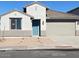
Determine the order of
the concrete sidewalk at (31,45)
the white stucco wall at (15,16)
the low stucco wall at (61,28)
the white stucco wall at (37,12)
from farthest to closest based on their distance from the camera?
the low stucco wall at (61,28) < the white stucco wall at (37,12) < the white stucco wall at (15,16) < the concrete sidewalk at (31,45)

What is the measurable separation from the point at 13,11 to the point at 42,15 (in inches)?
149

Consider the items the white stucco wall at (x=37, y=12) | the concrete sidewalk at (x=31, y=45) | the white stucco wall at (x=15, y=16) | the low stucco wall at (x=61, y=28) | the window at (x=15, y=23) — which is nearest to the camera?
the concrete sidewalk at (x=31, y=45)

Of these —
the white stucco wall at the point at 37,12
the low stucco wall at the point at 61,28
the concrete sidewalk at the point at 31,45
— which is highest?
the white stucco wall at the point at 37,12

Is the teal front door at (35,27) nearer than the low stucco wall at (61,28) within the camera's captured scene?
Yes

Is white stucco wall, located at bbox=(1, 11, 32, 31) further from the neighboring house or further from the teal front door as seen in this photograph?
the teal front door

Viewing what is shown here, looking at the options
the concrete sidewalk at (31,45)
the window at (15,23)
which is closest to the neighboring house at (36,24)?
the window at (15,23)

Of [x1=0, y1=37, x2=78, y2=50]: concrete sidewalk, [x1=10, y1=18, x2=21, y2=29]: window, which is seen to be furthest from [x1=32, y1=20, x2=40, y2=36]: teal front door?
[x1=0, y1=37, x2=78, y2=50]: concrete sidewalk

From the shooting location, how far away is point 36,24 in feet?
104

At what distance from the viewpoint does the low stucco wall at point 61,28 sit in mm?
32312

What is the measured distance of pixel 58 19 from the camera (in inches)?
1281

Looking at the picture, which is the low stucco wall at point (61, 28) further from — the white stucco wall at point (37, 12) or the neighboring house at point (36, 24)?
the white stucco wall at point (37, 12)

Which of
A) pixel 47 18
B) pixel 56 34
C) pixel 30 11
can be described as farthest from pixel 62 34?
pixel 30 11

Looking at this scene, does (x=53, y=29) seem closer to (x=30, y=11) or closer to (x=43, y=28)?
(x=43, y=28)

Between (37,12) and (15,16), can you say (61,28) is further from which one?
(15,16)
